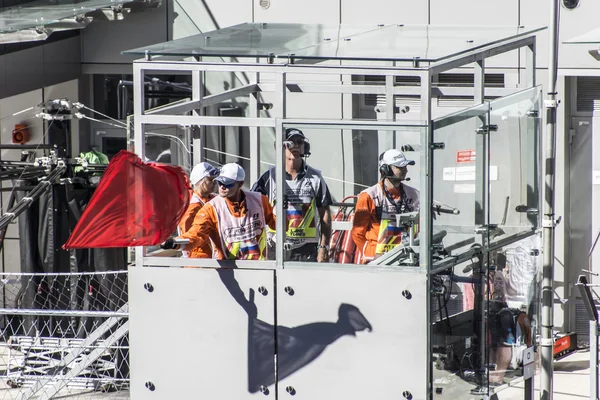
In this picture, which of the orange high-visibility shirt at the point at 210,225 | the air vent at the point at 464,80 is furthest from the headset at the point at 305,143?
the air vent at the point at 464,80

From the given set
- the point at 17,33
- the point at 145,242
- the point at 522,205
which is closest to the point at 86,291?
the point at 17,33

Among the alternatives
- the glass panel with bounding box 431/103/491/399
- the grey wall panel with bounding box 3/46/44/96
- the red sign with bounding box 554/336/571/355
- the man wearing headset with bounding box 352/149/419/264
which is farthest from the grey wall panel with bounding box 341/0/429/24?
the glass panel with bounding box 431/103/491/399

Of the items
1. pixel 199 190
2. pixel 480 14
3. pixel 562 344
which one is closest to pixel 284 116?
pixel 199 190

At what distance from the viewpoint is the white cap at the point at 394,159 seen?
715 centimetres

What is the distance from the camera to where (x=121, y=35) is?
1239 cm

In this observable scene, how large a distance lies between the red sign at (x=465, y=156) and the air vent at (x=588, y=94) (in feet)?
16.0

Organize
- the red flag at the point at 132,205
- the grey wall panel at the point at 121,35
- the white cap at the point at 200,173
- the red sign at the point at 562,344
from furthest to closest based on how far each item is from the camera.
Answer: the grey wall panel at the point at 121,35
the red sign at the point at 562,344
the white cap at the point at 200,173
the red flag at the point at 132,205

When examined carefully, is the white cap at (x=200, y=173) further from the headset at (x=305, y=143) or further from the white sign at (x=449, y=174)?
the white sign at (x=449, y=174)

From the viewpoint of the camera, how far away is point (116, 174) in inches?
255

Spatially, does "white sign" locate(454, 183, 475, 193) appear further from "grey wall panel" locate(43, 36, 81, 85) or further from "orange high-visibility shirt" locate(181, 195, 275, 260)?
"grey wall panel" locate(43, 36, 81, 85)

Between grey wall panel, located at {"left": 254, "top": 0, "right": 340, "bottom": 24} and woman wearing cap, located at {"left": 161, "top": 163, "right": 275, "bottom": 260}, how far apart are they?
4.82 meters

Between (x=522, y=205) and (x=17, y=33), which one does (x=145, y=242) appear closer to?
(x=522, y=205)

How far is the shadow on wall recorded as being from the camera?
645cm

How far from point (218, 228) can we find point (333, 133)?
1283 mm
